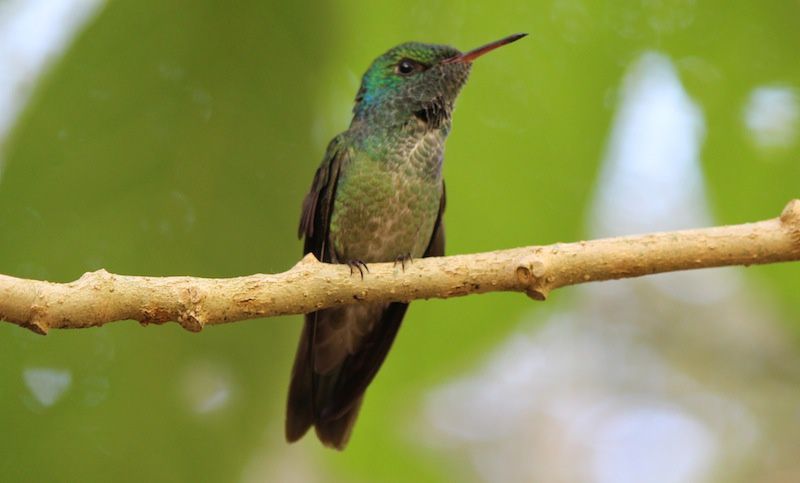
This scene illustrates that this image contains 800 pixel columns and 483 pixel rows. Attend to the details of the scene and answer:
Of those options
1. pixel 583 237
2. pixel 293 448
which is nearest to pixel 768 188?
pixel 583 237

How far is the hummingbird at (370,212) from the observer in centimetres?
380

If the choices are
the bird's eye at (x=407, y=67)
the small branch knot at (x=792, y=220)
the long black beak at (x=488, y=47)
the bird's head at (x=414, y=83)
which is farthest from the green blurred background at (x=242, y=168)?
the bird's eye at (x=407, y=67)

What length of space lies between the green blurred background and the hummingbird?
0.92m

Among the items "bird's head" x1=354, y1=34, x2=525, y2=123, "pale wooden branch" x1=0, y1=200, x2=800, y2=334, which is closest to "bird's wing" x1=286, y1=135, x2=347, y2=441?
"bird's head" x1=354, y1=34, x2=525, y2=123

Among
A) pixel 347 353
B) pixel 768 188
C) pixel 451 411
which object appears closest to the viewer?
pixel 768 188

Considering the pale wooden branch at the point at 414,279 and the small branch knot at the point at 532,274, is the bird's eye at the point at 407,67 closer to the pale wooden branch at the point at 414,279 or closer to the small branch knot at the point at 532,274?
the pale wooden branch at the point at 414,279

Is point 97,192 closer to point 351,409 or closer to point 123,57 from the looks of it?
point 123,57

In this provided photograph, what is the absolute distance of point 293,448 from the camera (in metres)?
6.90

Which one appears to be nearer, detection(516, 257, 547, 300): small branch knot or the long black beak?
detection(516, 257, 547, 300): small branch knot

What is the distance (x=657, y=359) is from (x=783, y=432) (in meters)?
1.31

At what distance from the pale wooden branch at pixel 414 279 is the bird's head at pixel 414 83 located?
4.36ft

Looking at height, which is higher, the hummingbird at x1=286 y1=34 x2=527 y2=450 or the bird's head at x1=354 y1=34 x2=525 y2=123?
the bird's head at x1=354 y1=34 x2=525 y2=123

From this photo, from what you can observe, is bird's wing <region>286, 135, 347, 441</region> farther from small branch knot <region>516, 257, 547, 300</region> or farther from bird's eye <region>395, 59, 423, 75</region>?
small branch knot <region>516, 257, 547, 300</region>

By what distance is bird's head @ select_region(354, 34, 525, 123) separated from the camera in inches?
154
